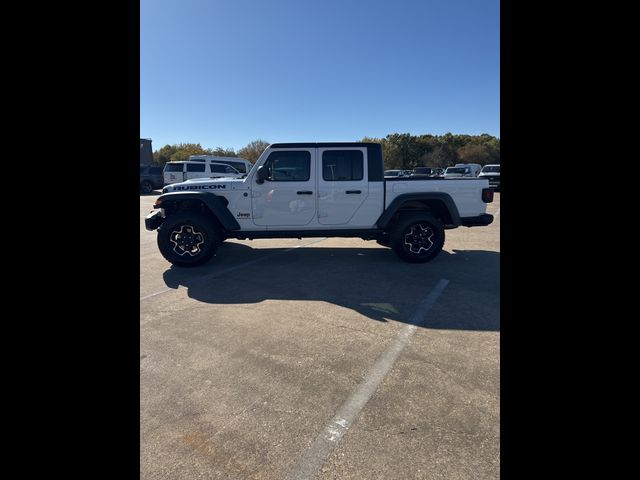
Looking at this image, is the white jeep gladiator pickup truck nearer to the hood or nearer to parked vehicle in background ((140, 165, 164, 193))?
the hood

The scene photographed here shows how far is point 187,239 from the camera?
221 inches

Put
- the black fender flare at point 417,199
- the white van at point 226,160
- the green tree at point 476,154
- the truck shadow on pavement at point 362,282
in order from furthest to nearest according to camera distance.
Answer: the green tree at point 476,154, the white van at point 226,160, the black fender flare at point 417,199, the truck shadow on pavement at point 362,282

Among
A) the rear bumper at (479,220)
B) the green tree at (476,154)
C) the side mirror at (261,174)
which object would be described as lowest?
the rear bumper at (479,220)

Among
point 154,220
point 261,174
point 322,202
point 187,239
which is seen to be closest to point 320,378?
point 322,202

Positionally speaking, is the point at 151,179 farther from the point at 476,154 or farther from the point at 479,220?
the point at 476,154

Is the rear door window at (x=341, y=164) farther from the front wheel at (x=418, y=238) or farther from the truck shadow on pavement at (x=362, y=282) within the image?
the truck shadow on pavement at (x=362, y=282)

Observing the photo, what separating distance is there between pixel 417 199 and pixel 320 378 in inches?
156

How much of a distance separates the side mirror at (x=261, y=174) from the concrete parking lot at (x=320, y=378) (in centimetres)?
176

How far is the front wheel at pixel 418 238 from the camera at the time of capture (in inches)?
221

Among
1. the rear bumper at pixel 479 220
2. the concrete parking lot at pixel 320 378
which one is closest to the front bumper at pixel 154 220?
the concrete parking lot at pixel 320 378
